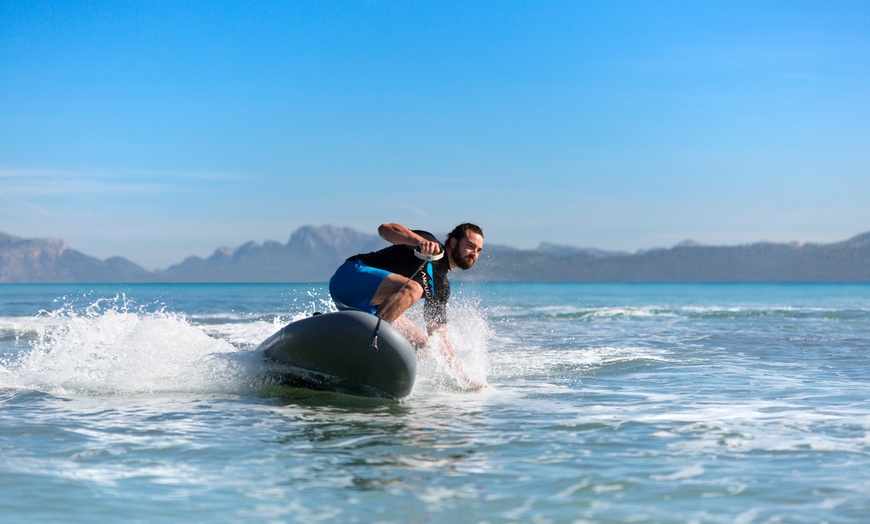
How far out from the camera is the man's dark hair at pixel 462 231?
806 centimetres

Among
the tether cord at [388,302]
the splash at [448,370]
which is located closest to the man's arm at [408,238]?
the tether cord at [388,302]

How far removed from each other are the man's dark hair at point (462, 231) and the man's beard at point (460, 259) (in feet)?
0.27

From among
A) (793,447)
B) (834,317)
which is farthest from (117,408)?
(834,317)

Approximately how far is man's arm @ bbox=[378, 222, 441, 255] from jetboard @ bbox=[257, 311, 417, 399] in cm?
77

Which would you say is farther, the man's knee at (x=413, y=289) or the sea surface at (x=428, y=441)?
the man's knee at (x=413, y=289)

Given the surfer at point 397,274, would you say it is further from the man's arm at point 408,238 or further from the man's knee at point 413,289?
the man's arm at point 408,238

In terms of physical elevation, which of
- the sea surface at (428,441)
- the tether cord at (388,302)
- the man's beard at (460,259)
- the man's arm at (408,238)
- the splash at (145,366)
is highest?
the man's arm at (408,238)

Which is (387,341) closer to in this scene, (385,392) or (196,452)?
(385,392)

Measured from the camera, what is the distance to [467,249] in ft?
26.4

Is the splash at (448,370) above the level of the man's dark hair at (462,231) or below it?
→ below

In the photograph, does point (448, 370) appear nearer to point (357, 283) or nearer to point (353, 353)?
point (353, 353)

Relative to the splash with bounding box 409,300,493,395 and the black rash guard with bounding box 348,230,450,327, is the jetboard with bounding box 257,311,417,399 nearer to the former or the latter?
the black rash guard with bounding box 348,230,450,327

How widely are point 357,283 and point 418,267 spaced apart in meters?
0.59

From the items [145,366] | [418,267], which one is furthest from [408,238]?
[145,366]
